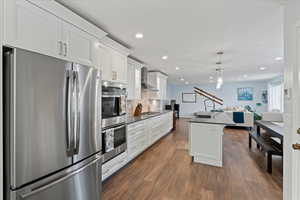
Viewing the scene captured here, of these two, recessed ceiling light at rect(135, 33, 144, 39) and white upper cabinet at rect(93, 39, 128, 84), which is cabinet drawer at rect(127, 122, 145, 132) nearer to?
white upper cabinet at rect(93, 39, 128, 84)

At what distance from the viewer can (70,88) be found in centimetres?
166

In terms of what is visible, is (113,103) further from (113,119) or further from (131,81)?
(131,81)

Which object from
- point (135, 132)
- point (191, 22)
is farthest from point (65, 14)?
point (135, 132)

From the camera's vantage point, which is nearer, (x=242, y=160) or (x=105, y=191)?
(x=105, y=191)

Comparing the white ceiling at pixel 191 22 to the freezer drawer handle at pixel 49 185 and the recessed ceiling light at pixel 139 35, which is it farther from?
the freezer drawer handle at pixel 49 185

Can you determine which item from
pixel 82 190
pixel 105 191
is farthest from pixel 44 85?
pixel 105 191

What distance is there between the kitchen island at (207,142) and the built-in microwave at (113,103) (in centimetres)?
Result: 166

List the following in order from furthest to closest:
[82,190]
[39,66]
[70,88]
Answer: [82,190]
[70,88]
[39,66]

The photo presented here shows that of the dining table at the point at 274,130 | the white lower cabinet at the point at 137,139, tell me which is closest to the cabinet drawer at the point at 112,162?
the white lower cabinet at the point at 137,139

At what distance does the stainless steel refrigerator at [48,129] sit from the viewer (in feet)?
4.11

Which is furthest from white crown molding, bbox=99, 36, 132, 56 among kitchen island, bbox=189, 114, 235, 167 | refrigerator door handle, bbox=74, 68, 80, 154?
kitchen island, bbox=189, 114, 235, 167

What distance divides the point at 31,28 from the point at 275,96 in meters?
11.1

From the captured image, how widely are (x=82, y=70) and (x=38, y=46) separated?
1.52 ft

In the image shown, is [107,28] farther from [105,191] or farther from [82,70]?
[105,191]
